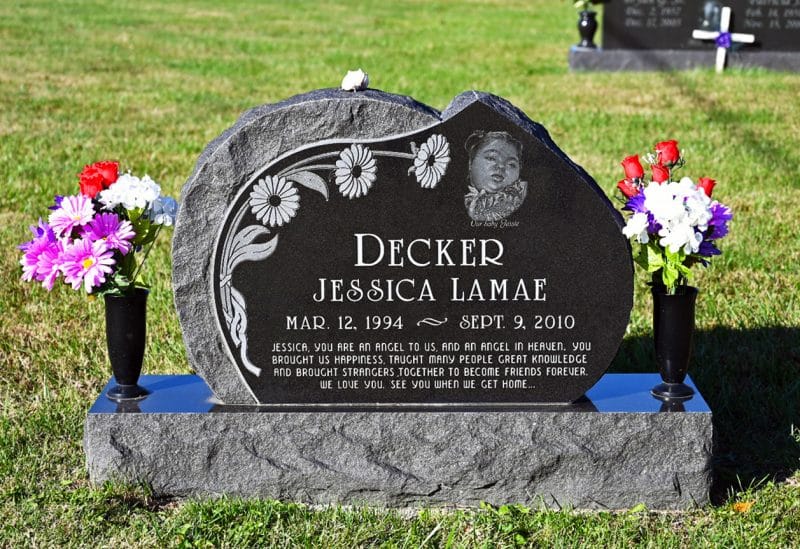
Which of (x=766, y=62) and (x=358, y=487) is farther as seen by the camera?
(x=766, y=62)

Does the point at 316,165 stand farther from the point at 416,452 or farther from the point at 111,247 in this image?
the point at 416,452

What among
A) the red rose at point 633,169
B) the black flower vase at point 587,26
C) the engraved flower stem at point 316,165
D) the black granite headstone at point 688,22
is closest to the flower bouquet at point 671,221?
the red rose at point 633,169

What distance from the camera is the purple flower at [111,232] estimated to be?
3686 millimetres

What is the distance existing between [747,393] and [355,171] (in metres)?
1.94

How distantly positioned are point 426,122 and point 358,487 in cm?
120

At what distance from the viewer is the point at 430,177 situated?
3.62 meters

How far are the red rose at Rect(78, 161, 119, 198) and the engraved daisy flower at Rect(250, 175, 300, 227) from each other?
0.51 m

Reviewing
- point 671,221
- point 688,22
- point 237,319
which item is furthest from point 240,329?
point 688,22

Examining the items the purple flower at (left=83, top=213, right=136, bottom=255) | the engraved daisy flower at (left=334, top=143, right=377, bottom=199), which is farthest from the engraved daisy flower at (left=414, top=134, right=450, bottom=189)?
the purple flower at (left=83, top=213, right=136, bottom=255)

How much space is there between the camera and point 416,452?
3713 millimetres

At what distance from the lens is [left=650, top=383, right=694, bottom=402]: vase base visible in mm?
3762

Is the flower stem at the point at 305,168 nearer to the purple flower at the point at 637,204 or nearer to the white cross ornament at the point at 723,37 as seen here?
the purple flower at the point at 637,204

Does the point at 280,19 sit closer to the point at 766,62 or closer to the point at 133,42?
the point at 133,42

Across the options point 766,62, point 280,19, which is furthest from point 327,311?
point 280,19
